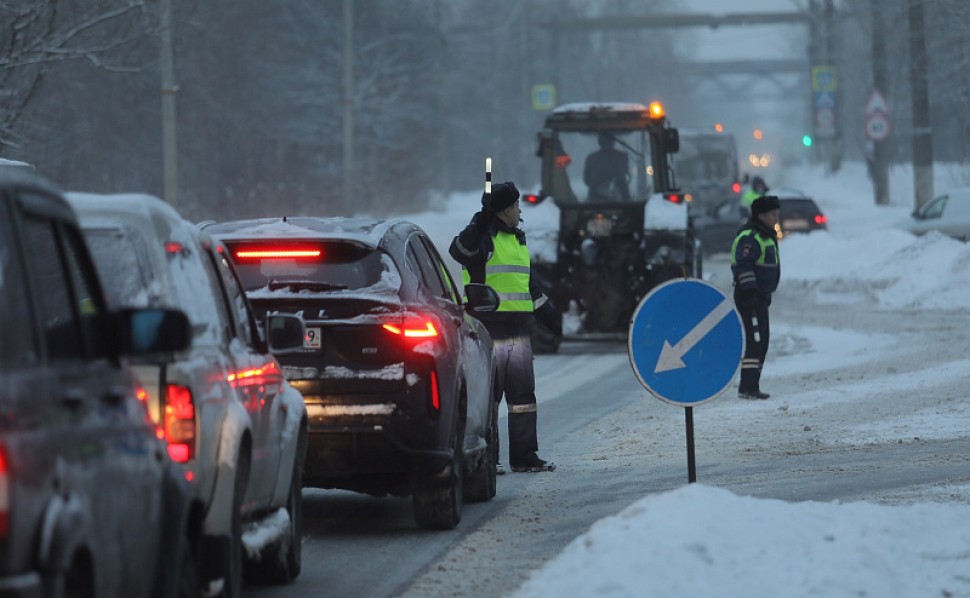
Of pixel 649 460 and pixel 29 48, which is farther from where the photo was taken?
pixel 29 48

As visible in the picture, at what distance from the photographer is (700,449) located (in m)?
14.0

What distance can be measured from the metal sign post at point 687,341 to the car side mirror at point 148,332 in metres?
5.23

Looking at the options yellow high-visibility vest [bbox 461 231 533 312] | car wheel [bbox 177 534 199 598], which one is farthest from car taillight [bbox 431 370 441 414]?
car wheel [bbox 177 534 199 598]

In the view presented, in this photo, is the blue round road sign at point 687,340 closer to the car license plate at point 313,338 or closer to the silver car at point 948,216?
the car license plate at point 313,338

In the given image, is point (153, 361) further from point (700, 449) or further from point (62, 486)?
point (700, 449)

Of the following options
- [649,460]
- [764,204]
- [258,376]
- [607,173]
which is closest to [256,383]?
[258,376]

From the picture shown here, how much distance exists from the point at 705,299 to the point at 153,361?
4511 mm

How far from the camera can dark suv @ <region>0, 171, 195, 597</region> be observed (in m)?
4.75

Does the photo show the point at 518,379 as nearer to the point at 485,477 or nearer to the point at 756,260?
the point at 485,477

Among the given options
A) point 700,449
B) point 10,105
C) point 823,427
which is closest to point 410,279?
point 700,449

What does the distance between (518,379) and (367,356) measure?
126 inches

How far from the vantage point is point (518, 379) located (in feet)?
42.4

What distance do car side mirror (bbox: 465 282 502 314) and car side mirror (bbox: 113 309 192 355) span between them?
5.93 metres

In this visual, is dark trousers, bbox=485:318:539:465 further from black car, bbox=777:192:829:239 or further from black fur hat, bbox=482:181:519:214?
black car, bbox=777:192:829:239
